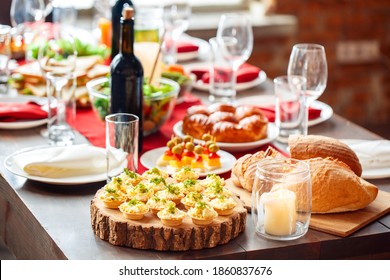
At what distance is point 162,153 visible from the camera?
2012 millimetres

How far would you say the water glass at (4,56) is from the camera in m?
2.62

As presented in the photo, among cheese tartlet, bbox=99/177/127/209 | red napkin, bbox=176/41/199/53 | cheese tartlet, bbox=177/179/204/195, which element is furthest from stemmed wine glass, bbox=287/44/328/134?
red napkin, bbox=176/41/199/53

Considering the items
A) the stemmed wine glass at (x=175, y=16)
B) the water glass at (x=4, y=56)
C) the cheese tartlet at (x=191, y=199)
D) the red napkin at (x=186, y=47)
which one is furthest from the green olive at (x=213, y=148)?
the red napkin at (x=186, y=47)

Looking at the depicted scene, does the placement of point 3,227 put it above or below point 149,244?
below

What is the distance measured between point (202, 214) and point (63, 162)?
477 mm

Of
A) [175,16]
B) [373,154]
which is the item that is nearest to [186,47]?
[175,16]

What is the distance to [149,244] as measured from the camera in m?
1.49

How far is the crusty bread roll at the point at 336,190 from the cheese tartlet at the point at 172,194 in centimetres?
26

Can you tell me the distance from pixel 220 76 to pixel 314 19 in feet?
7.44

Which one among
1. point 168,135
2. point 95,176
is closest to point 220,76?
point 168,135

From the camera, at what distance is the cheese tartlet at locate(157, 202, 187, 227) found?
1471mm

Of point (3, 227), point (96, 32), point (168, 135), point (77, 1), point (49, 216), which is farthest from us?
point (77, 1)

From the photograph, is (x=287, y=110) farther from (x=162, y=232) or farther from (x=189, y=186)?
(x=162, y=232)

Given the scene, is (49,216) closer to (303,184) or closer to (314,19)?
(303,184)
